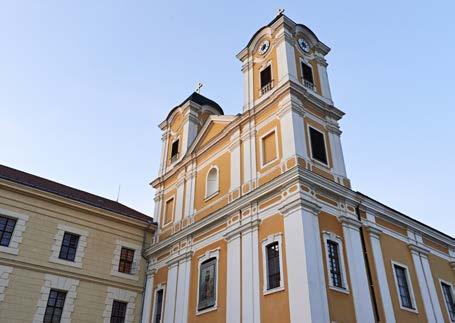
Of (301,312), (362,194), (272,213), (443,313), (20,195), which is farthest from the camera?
(20,195)

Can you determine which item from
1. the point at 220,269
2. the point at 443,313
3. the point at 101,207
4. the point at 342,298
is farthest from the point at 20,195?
the point at 443,313

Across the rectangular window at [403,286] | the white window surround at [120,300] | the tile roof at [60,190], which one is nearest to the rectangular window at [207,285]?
the white window surround at [120,300]

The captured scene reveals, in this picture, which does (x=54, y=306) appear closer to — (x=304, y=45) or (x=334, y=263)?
(x=334, y=263)

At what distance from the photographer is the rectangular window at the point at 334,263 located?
15.0 m

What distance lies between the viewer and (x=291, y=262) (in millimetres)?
14484

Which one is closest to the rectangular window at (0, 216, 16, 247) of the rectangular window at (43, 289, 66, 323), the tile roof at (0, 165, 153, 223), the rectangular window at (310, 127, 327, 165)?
the tile roof at (0, 165, 153, 223)

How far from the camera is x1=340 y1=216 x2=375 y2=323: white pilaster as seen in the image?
48.8 feet

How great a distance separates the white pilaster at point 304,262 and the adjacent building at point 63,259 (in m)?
10.3

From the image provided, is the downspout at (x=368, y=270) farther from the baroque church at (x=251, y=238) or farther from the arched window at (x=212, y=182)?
the arched window at (x=212, y=182)

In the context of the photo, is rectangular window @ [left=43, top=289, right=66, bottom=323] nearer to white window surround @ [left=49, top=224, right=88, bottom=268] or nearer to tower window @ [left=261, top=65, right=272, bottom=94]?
white window surround @ [left=49, top=224, right=88, bottom=268]

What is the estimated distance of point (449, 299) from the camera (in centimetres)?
2042

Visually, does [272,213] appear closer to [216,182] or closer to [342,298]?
[342,298]

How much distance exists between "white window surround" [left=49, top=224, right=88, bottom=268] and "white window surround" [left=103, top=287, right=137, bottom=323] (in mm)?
2042

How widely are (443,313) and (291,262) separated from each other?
30.0ft
